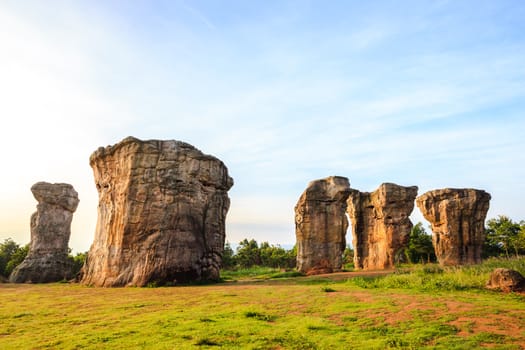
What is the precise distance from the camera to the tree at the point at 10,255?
114 ft

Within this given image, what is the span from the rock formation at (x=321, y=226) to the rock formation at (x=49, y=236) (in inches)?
720

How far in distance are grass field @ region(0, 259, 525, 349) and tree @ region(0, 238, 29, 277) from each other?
2634 centimetres

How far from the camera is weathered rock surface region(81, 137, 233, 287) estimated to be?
1961 cm

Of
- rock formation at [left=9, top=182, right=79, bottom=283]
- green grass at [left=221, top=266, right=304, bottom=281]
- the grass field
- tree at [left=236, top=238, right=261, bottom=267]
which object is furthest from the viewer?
tree at [left=236, top=238, right=261, bottom=267]

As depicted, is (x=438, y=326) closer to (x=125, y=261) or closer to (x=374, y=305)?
(x=374, y=305)

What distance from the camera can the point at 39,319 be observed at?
32.8 feet

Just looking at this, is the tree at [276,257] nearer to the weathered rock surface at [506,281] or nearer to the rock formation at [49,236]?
the rock formation at [49,236]

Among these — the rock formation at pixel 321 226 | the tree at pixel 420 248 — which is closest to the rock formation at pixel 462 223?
the rock formation at pixel 321 226

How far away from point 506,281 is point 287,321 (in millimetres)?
7546

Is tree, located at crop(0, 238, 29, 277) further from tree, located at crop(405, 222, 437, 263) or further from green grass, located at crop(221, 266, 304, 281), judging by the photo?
tree, located at crop(405, 222, 437, 263)

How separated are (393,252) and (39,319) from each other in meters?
27.4

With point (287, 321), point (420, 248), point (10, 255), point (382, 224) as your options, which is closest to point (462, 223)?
point (382, 224)

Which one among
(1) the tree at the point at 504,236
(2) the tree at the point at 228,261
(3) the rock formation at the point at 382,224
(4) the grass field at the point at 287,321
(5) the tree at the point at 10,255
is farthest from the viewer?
(2) the tree at the point at 228,261

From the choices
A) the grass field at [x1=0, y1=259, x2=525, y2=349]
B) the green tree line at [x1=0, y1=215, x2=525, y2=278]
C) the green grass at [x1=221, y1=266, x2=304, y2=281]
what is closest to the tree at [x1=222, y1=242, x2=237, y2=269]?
the green tree line at [x1=0, y1=215, x2=525, y2=278]
